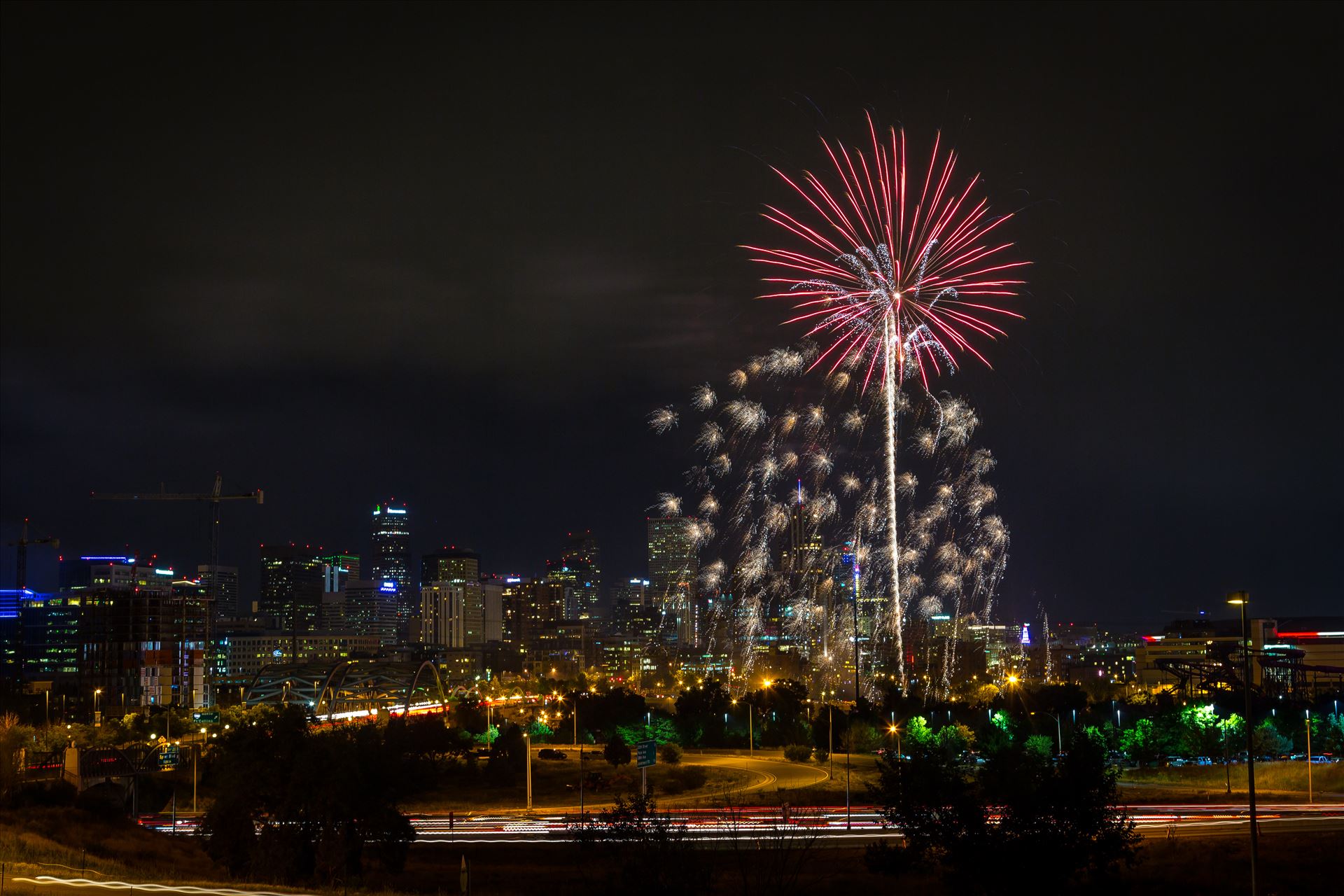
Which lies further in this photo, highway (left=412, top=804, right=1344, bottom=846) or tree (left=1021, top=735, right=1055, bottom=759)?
tree (left=1021, top=735, right=1055, bottom=759)

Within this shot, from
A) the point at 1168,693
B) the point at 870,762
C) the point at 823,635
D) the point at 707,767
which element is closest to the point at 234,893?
the point at 707,767

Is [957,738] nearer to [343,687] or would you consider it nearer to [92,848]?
[92,848]

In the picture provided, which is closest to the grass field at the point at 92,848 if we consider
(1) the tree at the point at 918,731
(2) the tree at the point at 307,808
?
(2) the tree at the point at 307,808

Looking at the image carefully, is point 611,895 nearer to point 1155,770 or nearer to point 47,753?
point 1155,770

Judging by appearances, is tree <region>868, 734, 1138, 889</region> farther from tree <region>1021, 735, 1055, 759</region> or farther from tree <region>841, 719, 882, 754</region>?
tree <region>841, 719, 882, 754</region>

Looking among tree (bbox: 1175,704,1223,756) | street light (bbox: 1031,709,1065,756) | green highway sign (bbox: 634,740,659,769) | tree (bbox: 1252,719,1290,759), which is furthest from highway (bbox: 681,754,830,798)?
tree (bbox: 1252,719,1290,759)

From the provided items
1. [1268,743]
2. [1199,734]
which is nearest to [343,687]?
[1199,734]

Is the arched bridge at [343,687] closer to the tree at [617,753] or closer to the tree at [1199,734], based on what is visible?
the tree at [617,753]

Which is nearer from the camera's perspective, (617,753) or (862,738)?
(617,753)
